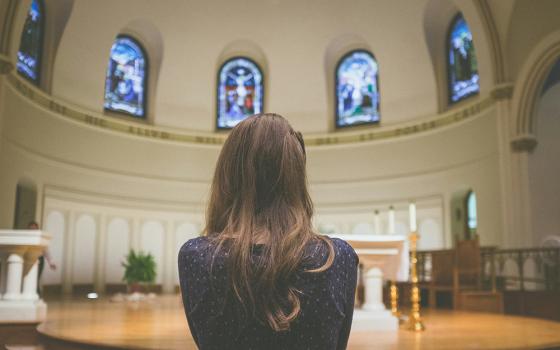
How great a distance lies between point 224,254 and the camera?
1.25m

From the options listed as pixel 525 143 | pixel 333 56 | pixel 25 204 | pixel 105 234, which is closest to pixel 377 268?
pixel 525 143

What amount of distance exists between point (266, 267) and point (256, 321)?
0.12 m

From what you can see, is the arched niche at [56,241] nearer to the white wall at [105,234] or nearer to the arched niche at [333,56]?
the white wall at [105,234]

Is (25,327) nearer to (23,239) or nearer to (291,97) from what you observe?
(23,239)

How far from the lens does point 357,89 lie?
58.1ft

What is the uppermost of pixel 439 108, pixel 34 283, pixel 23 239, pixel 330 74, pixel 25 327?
pixel 330 74

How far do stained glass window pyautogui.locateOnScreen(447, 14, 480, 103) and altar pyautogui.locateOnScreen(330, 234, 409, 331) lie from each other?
890 centimetres

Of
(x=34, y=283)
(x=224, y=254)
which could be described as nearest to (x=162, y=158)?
(x=34, y=283)

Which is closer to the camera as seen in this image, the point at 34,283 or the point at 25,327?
the point at 25,327

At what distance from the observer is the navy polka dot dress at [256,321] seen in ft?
4.12

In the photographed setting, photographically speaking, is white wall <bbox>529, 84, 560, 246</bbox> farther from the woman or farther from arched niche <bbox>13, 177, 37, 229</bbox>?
the woman

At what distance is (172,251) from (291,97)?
225 inches

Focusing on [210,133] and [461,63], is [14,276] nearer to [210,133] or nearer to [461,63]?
[210,133]

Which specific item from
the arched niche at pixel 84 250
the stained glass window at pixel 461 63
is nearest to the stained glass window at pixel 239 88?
the arched niche at pixel 84 250
